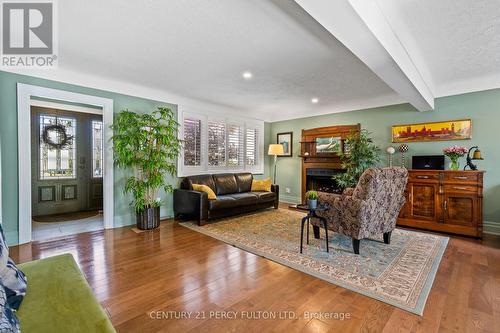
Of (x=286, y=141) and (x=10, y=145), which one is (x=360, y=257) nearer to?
(x=286, y=141)

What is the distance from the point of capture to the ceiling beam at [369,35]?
166cm

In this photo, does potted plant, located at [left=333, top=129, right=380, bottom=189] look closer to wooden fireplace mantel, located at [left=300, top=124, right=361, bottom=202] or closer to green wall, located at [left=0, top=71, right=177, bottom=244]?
wooden fireplace mantel, located at [left=300, top=124, right=361, bottom=202]

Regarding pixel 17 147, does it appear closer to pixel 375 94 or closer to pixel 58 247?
pixel 58 247

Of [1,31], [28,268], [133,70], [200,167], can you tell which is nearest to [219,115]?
[200,167]

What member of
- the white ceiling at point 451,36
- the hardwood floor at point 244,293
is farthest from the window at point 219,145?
the white ceiling at point 451,36

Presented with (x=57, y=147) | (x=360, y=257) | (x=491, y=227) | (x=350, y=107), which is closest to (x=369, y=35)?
(x=360, y=257)

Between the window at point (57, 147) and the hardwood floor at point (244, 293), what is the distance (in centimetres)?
250

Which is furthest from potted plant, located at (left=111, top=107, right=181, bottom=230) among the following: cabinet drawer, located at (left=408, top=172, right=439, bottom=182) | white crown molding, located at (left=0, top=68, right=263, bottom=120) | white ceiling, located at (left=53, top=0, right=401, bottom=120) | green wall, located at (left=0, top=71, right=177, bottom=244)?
cabinet drawer, located at (left=408, top=172, right=439, bottom=182)

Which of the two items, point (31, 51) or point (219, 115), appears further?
point (219, 115)

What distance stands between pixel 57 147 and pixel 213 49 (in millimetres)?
4530

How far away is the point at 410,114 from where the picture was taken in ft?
15.2

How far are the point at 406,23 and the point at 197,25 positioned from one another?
2.10 meters

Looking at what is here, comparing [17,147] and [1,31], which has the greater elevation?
[1,31]

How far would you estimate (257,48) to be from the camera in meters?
2.80
